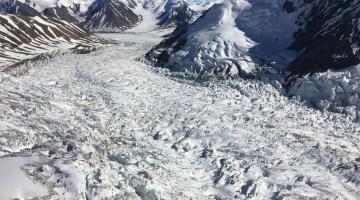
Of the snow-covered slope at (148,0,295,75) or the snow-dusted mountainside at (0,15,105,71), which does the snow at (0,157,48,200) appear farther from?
the snow-dusted mountainside at (0,15,105,71)

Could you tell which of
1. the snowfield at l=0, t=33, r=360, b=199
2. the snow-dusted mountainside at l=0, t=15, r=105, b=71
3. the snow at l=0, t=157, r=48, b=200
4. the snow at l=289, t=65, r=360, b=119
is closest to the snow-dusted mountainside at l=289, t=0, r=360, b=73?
the snow at l=289, t=65, r=360, b=119

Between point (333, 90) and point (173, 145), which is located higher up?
point (333, 90)

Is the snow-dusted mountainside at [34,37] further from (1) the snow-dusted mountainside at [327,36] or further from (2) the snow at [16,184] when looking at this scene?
(2) the snow at [16,184]

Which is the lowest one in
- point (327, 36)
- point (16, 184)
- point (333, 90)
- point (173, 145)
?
point (173, 145)

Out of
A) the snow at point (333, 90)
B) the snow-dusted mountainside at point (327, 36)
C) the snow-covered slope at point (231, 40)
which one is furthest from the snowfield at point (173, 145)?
the snow-covered slope at point (231, 40)

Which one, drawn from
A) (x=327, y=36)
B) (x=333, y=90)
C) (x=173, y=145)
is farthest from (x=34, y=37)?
(x=173, y=145)

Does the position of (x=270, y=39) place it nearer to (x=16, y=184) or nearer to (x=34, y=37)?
(x=16, y=184)

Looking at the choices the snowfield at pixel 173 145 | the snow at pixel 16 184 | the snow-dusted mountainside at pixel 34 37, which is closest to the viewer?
the snow at pixel 16 184

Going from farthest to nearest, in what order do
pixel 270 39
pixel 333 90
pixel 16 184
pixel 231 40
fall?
pixel 270 39 < pixel 231 40 < pixel 333 90 < pixel 16 184
